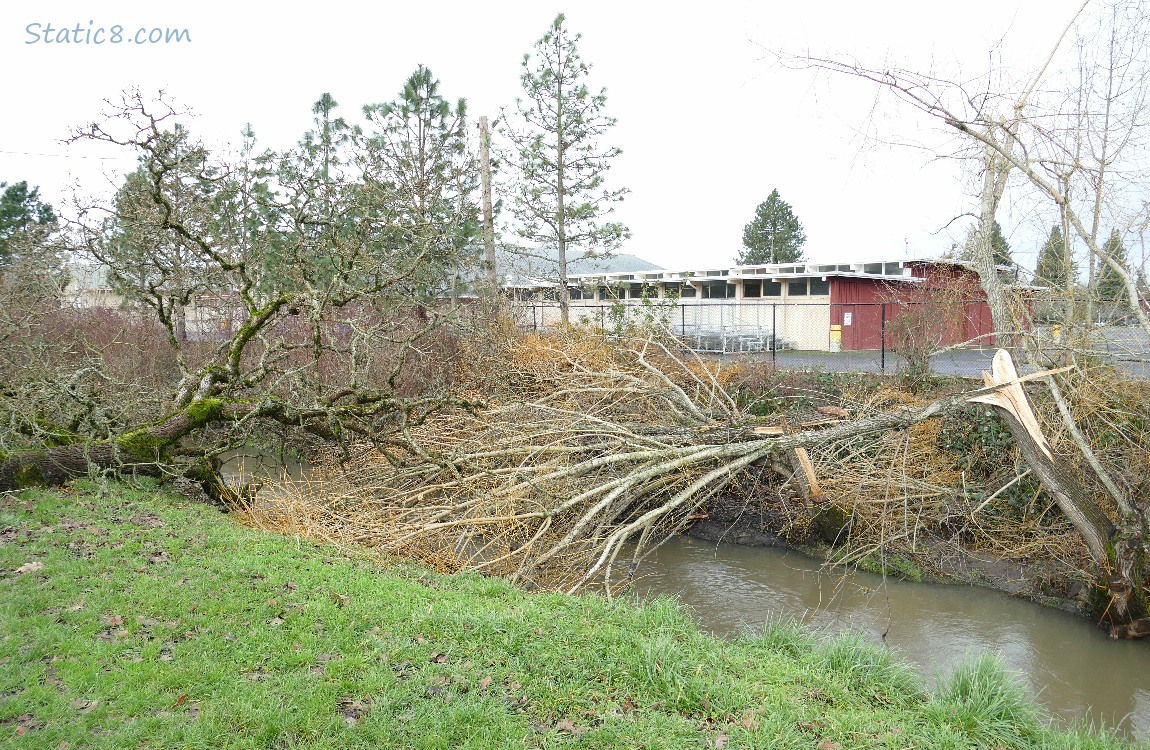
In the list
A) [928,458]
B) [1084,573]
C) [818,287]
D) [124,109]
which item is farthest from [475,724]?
[818,287]

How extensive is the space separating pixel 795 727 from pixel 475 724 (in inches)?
72.0

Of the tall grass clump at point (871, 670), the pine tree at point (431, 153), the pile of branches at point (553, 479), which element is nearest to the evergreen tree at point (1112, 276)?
the pile of branches at point (553, 479)

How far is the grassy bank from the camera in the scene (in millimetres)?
3934

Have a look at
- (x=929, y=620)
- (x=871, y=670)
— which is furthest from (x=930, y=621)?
(x=871, y=670)

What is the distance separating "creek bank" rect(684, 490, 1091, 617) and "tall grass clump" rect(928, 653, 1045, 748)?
109 inches

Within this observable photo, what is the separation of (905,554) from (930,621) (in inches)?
66.1

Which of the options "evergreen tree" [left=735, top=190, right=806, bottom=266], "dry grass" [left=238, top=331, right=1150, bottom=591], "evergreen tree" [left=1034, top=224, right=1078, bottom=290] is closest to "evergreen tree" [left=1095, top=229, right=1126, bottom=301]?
"evergreen tree" [left=1034, top=224, right=1078, bottom=290]

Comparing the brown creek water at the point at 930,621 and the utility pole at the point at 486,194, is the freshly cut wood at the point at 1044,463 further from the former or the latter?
the utility pole at the point at 486,194

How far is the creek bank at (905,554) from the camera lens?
8.84 metres

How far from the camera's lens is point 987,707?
469 centimetres

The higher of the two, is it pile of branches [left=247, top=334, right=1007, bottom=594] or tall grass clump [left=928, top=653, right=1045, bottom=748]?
pile of branches [left=247, top=334, right=1007, bottom=594]

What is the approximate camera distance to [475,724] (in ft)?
13.1

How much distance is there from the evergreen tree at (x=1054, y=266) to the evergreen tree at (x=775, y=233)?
49694mm

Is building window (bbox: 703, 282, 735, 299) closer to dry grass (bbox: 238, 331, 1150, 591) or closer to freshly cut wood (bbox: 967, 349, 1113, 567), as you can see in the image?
dry grass (bbox: 238, 331, 1150, 591)
